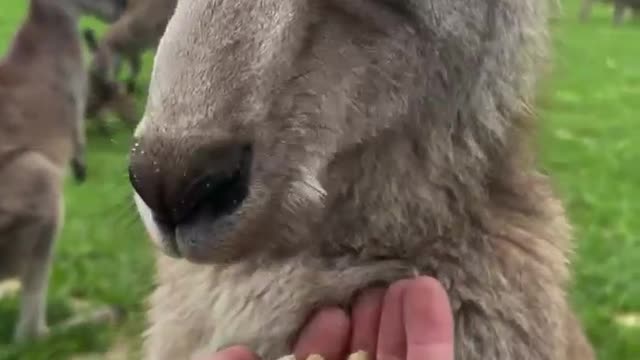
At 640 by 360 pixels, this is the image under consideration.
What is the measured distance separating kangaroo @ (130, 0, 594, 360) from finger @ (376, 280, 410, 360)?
4 cm

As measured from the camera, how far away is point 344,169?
1.22m

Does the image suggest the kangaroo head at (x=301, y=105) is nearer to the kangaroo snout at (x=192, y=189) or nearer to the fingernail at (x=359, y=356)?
the kangaroo snout at (x=192, y=189)

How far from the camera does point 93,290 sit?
396 cm

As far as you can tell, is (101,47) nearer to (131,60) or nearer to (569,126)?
(131,60)

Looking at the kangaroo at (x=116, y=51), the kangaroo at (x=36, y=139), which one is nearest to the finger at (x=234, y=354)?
the kangaroo at (x=36, y=139)

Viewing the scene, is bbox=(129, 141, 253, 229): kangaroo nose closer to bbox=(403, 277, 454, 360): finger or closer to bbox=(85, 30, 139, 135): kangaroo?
bbox=(403, 277, 454, 360): finger

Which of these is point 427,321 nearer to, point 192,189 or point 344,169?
point 344,169

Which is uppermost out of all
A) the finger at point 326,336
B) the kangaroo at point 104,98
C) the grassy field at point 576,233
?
the finger at point 326,336

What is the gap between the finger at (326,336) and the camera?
4.07ft

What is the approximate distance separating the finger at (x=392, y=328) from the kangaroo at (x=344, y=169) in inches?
1.5

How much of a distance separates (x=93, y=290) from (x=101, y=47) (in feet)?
10.7

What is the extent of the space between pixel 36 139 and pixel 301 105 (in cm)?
291

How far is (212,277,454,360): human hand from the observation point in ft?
3.88

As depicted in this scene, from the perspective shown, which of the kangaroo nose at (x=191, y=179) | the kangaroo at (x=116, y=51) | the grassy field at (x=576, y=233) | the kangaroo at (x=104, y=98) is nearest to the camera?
the kangaroo nose at (x=191, y=179)
